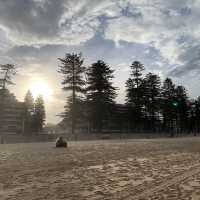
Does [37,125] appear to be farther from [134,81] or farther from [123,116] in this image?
[134,81]

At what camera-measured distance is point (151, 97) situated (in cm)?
7725

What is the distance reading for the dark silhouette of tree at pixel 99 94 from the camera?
59438mm

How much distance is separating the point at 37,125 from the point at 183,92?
5158 centimetres

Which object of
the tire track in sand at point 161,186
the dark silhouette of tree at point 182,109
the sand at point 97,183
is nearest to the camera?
the tire track in sand at point 161,186

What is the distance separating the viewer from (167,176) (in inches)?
386

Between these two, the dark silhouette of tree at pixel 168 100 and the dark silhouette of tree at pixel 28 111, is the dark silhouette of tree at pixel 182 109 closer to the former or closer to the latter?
the dark silhouette of tree at pixel 168 100

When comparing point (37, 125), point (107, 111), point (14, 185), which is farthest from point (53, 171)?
point (37, 125)

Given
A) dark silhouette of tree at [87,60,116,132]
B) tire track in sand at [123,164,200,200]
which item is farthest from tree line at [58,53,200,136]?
tire track in sand at [123,164,200,200]

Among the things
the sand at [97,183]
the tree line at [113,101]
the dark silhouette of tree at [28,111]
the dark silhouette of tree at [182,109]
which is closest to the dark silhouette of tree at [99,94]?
the tree line at [113,101]

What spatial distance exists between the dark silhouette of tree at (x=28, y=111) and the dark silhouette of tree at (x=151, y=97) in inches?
1323

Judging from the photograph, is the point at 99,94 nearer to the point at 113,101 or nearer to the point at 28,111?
the point at 113,101

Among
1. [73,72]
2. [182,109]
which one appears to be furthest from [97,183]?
[182,109]

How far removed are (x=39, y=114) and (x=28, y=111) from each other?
219 inches

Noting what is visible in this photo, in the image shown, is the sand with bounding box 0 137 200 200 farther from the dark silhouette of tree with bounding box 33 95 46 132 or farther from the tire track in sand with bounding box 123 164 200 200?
the dark silhouette of tree with bounding box 33 95 46 132
